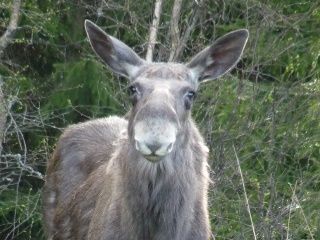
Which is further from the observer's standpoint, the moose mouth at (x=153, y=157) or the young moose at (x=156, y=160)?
the young moose at (x=156, y=160)

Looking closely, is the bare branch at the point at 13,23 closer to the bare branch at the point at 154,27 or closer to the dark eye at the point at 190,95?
the bare branch at the point at 154,27

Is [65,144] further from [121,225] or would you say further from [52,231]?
[121,225]

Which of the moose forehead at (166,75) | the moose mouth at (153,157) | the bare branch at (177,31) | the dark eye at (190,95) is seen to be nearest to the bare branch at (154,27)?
the bare branch at (177,31)

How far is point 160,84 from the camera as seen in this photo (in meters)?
7.46

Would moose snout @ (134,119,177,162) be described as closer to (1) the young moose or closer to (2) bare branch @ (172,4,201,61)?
(1) the young moose

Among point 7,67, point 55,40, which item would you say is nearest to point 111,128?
point 7,67

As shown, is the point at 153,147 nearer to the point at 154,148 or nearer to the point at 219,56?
the point at 154,148

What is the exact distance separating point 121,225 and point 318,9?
546cm

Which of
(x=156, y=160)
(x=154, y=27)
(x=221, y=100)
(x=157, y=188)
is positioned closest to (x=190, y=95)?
(x=157, y=188)

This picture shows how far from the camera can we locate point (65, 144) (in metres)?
9.92

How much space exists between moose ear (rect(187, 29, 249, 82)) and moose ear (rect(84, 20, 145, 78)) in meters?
0.44

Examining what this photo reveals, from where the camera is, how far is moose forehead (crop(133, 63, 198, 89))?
754 centimetres

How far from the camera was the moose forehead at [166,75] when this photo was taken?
754cm

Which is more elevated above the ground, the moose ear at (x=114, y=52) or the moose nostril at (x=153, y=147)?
the moose ear at (x=114, y=52)
